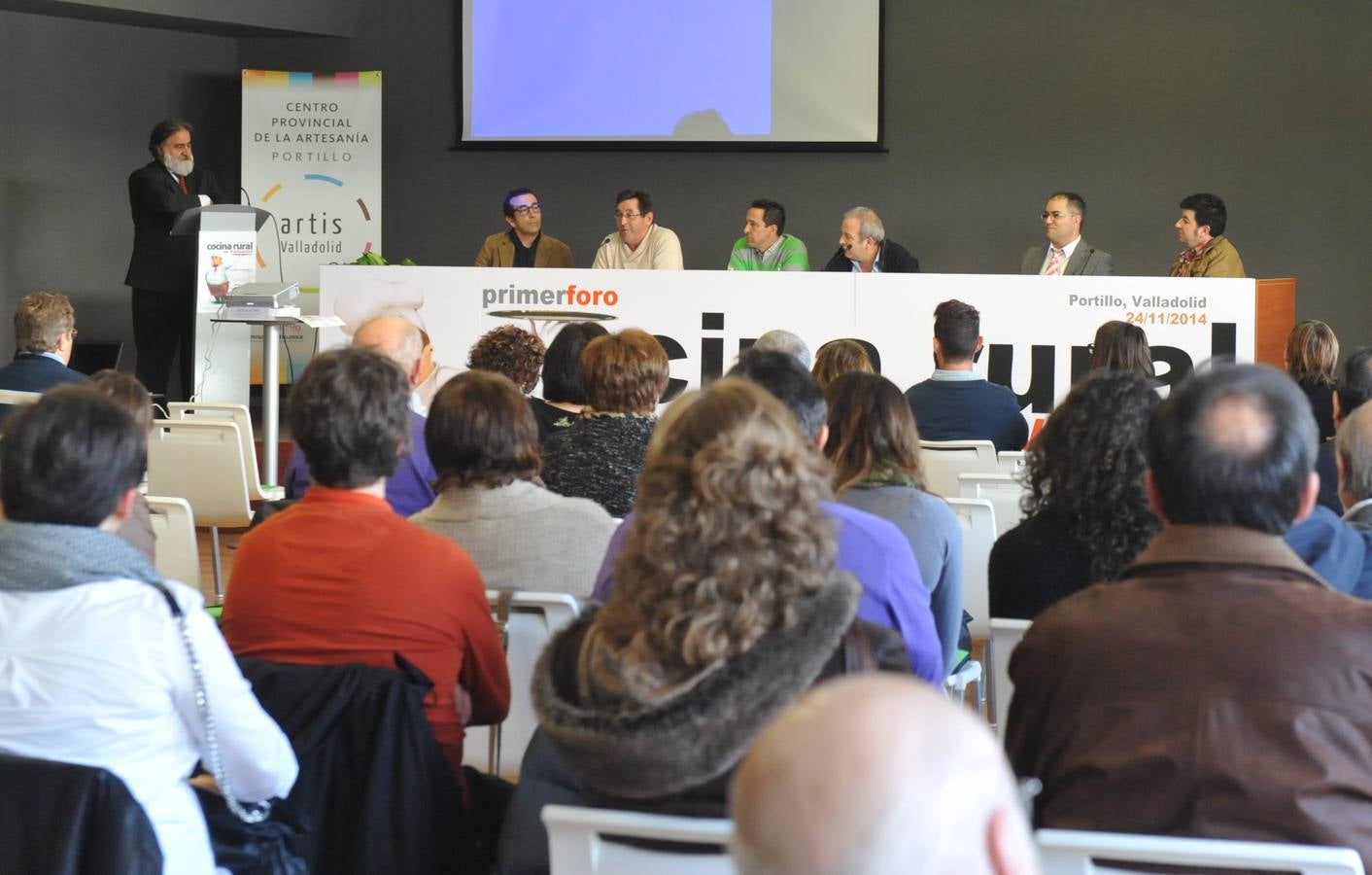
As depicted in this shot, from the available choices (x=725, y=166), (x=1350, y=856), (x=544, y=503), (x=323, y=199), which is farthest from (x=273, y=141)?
(x=1350, y=856)

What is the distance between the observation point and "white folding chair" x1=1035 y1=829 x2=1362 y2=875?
1422 millimetres

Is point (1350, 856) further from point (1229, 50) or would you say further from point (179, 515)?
point (1229, 50)

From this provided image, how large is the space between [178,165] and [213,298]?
32.7 inches

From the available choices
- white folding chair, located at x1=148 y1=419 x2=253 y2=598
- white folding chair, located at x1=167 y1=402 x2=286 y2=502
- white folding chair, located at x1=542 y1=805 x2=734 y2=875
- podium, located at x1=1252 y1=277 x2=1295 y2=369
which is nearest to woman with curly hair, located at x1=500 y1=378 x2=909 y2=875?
white folding chair, located at x1=542 y1=805 x2=734 y2=875

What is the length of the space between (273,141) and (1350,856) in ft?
30.1

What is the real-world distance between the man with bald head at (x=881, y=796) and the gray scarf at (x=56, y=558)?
1.26 metres

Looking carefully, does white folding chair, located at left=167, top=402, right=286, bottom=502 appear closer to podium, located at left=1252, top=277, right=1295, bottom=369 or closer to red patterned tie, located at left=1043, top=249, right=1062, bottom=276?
red patterned tie, located at left=1043, top=249, right=1062, bottom=276

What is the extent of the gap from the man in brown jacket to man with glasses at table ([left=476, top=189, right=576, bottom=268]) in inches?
272

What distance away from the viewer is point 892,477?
9.47 ft

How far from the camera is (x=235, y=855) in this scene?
77.2 inches

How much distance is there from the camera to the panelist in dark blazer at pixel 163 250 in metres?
8.12

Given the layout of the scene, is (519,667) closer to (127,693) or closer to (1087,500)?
(127,693)

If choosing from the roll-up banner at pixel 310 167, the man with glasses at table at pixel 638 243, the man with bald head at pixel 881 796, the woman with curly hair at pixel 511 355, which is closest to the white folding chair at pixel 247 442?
the woman with curly hair at pixel 511 355

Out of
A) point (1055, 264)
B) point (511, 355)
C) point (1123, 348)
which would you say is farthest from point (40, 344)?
point (1055, 264)
